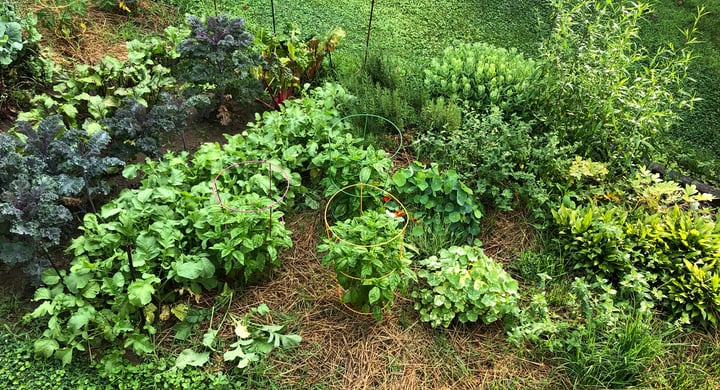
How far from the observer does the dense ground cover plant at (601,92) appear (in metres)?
3.50

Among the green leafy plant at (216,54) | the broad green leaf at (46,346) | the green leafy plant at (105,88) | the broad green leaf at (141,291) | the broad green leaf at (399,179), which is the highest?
the green leafy plant at (216,54)

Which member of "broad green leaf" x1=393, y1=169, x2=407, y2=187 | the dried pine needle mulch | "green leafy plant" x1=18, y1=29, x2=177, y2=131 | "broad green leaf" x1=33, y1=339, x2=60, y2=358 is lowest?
the dried pine needle mulch

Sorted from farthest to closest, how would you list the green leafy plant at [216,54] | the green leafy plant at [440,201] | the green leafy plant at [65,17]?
the green leafy plant at [65,17] < the green leafy plant at [216,54] < the green leafy plant at [440,201]

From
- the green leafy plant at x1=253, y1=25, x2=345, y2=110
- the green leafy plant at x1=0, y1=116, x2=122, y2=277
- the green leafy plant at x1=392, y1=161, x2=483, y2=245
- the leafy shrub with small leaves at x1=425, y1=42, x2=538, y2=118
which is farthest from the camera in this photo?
the green leafy plant at x1=253, y1=25, x2=345, y2=110

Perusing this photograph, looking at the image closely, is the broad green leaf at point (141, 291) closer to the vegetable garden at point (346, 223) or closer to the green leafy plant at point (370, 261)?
the vegetable garden at point (346, 223)

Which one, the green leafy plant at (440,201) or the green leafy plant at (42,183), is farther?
the green leafy plant at (440,201)

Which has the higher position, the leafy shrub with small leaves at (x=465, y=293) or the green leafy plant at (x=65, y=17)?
the green leafy plant at (x=65, y=17)

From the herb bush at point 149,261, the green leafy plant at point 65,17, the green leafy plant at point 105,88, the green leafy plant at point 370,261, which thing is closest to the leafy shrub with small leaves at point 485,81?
the green leafy plant at point 370,261

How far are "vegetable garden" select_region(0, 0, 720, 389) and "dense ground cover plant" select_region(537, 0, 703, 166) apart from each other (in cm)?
2

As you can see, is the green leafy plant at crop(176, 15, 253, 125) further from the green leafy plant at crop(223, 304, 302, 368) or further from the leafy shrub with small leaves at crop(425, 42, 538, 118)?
the green leafy plant at crop(223, 304, 302, 368)

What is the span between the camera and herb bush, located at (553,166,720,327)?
303 cm

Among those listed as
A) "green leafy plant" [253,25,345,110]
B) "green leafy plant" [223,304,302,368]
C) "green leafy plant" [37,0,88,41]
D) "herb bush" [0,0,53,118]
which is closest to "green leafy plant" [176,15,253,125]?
"green leafy plant" [253,25,345,110]

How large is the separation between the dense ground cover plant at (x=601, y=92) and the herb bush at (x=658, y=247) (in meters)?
0.41

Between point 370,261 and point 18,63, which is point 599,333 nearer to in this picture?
point 370,261
